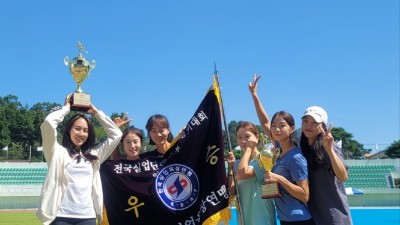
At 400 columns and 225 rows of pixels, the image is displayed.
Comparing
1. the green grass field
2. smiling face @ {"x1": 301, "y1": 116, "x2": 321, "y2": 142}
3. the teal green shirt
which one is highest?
smiling face @ {"x1": 301, "y1": 116, "x2": 321, "y2": 142}

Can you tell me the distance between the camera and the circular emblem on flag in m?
4.09

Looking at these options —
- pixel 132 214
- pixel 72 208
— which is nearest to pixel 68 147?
pixel 72 208

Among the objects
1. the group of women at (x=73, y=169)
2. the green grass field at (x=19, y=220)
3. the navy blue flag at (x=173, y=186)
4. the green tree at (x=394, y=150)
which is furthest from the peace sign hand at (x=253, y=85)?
the green tree at (x=394, y=150)

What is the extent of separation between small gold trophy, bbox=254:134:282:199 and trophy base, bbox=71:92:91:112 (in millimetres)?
1650

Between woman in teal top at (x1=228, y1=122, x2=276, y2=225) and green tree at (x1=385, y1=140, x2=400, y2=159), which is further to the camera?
green tree at (x1=385, y1=140, x2=400, y2=159)

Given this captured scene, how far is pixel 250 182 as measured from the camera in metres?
3.71

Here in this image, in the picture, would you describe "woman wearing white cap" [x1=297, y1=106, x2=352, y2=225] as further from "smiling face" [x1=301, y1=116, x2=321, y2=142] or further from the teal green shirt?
the teal green shirt

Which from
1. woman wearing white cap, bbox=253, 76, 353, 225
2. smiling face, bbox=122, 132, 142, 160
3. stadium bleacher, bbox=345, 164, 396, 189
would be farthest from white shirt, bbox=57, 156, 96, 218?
stadium bleacher, bbox=345, 164, 396, 189

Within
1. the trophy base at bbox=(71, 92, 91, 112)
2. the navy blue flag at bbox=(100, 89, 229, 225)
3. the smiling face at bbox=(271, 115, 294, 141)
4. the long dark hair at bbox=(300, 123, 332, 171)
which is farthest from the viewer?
the navy blue flag at bbox=(100, 89, 229, 225)

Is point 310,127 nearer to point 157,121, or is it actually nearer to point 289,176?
point 289,176

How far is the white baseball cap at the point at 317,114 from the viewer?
3266mm

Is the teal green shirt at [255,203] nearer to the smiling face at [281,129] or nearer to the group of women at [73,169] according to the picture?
the smiling face at [281,129]

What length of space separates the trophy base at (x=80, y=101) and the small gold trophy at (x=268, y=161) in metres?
1.65

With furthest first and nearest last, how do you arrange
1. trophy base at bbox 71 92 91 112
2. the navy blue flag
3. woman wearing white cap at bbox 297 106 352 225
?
the navy blue flag
trophy base at bbox 71 92 91 112
woman wearing white cap at bbox 297 106 352 225
